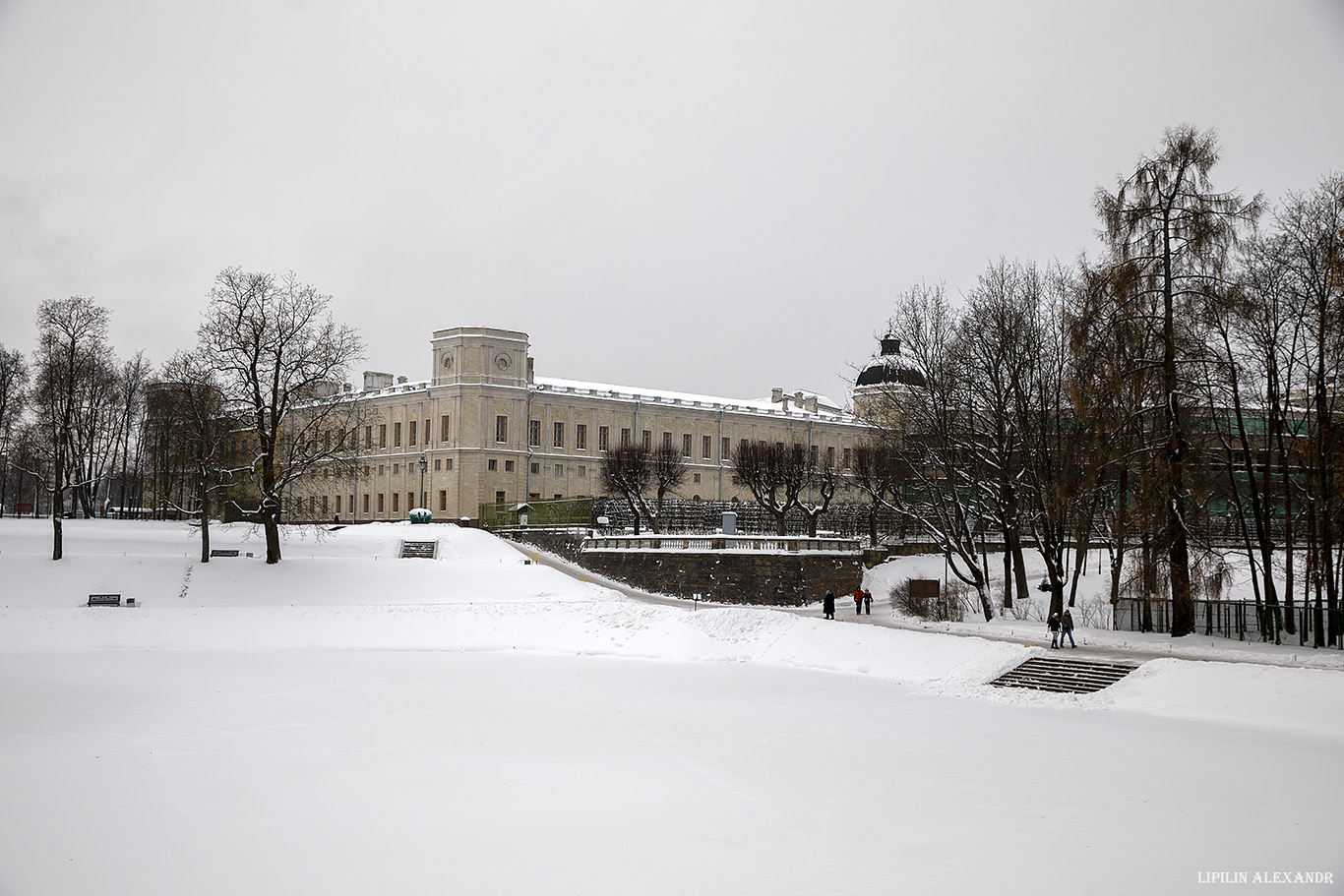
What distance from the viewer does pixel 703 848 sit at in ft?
42.7

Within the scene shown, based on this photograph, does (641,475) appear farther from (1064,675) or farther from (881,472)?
→ (1064,675)

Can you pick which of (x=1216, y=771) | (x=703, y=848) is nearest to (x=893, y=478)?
(x=1216, y=771)

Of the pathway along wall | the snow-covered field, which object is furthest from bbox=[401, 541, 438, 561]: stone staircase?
the snow-covered field

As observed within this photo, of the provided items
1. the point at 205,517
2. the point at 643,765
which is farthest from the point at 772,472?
the point at 643,765

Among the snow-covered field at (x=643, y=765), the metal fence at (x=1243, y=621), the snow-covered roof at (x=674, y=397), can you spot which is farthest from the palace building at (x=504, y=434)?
the metal fence at (x=1243, y=621)

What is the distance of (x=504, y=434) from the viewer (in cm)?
7756

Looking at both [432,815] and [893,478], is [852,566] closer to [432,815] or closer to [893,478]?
[893,478]

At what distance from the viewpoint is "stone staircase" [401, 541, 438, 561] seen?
172 ft

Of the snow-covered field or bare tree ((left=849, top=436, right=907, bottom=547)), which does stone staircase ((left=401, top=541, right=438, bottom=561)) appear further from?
bare tree ((left=849, top=436, right=907, bottom=547))

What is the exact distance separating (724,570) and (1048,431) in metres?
15.0

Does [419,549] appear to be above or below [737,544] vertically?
below

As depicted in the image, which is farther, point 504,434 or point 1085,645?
point 504,434

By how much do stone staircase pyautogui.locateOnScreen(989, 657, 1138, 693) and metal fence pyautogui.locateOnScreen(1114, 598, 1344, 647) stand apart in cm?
327

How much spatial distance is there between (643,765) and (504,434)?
61615 mm
